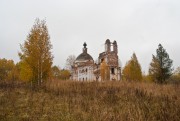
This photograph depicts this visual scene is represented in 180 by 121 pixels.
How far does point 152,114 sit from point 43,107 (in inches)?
148

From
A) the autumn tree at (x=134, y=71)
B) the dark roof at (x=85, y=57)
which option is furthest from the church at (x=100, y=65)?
the autumn tree at (x=134, y=71)

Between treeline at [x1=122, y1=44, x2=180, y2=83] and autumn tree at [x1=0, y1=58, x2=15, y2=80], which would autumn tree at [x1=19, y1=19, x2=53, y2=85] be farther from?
autumn tree at [x1=0, y1=58, x2=15, y2=80]

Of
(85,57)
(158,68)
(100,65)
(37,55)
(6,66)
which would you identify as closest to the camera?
(37,55)

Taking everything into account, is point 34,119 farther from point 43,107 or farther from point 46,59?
point 46,59

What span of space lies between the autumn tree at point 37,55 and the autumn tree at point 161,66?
24885 millimetres

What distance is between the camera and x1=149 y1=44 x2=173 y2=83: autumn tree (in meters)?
39.6

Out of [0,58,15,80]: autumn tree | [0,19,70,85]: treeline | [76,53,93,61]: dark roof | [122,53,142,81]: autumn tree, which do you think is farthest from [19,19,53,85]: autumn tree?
[0,58,15,80]: autumn tree

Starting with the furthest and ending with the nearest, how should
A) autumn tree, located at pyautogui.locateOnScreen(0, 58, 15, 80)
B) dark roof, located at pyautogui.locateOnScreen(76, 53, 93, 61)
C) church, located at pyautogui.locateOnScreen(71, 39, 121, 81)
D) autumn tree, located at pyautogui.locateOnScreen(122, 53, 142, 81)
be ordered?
autumn tree, located at pyautogui.locateOnScreen(0, 58, 15, 80), dark roof, located at pyautogui.locateOnScreen(76, 53, 93, 61), church, located at pyautogui.locateOnScreen(71, 39, 121, 81), autumn tree, located at pyautogui.locateOnScreen(122, 53, 142, 81)

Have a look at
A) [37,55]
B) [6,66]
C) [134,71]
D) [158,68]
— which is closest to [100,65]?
[134,71]

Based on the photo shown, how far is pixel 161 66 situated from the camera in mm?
39781

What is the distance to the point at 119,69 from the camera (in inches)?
2088

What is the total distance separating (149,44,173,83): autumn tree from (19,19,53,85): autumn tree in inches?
980

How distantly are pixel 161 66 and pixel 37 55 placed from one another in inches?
1064

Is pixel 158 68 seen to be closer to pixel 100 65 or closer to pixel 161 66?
pixel 161 66
